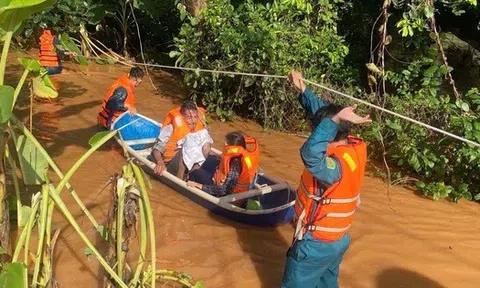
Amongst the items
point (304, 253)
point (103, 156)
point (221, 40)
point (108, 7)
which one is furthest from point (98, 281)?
point (108, 7)

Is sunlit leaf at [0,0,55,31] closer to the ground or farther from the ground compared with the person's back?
farther from the ground

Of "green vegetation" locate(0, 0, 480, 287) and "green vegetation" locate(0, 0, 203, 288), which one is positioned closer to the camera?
"green vegetation" locate(0, 0, 203, 288)

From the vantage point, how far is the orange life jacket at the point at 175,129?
7117 millimetres

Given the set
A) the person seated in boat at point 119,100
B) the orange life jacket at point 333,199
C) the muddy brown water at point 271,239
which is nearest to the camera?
the orange life jacket at point 333,199

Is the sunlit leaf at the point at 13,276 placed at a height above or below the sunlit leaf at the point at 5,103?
below

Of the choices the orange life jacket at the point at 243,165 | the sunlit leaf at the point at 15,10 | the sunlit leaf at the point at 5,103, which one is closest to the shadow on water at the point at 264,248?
the orange life jacket at the point at 243,165

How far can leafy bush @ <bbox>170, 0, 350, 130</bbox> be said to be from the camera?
9.16 meters

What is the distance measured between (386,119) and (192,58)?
3885mm

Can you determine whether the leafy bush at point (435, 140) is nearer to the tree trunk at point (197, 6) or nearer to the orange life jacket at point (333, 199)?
the orange life jacket at point (333, 199)

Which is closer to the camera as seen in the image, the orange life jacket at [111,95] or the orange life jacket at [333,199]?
the orange life jacket at [333,199]

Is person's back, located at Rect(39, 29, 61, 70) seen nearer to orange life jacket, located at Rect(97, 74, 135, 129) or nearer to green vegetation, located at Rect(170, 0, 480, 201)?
green vegetation, located at Rect(170, 0, 480, 201)

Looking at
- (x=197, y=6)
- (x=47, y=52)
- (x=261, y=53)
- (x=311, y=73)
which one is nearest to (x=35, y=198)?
(x=261, y=53)

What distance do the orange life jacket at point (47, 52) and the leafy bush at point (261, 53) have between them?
270 centimetres

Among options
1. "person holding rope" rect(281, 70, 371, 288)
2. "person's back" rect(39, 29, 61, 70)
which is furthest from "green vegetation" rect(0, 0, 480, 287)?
"person holding rope" rect(281, 70, 371, 288)
